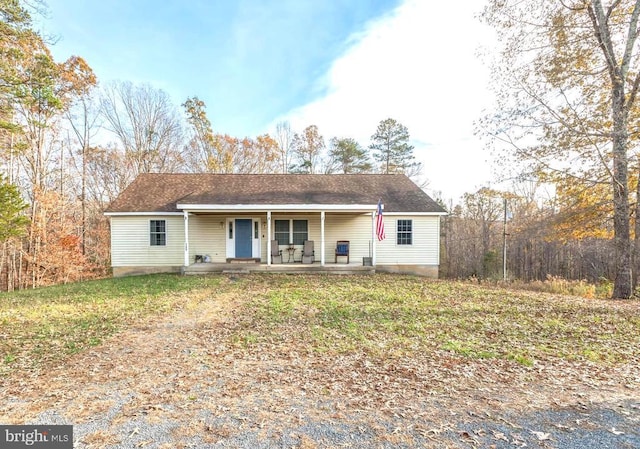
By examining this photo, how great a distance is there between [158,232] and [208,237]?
82.5 inches

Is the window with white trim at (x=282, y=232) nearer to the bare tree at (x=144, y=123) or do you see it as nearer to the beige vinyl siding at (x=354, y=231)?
the beige vinyl siding at (x=354, y=231)

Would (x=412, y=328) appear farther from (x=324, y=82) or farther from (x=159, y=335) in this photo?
(x=324, y=82)

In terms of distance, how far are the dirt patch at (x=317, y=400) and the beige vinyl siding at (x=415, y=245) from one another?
30.1ft

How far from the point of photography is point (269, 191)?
1412 centimetres

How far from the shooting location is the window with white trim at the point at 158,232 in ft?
43.2

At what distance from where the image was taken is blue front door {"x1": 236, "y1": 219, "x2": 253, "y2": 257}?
1369cm

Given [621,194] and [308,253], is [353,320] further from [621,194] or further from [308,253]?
[621,194]

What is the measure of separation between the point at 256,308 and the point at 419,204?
9423 mm

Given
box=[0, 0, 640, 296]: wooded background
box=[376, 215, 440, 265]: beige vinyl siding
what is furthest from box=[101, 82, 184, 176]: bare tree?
box=[376, 215, 440, 265]: beige vinyl siding

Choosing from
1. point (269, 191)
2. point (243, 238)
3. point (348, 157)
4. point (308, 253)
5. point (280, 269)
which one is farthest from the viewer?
point (348, 157)

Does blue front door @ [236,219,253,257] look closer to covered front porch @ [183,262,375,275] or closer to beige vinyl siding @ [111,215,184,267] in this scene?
covered front porch @ [183,262,375,275]

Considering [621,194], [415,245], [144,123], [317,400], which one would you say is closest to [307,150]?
[144,123]

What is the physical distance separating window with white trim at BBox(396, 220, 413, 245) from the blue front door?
6.73 meters

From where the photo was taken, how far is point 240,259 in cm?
1361
